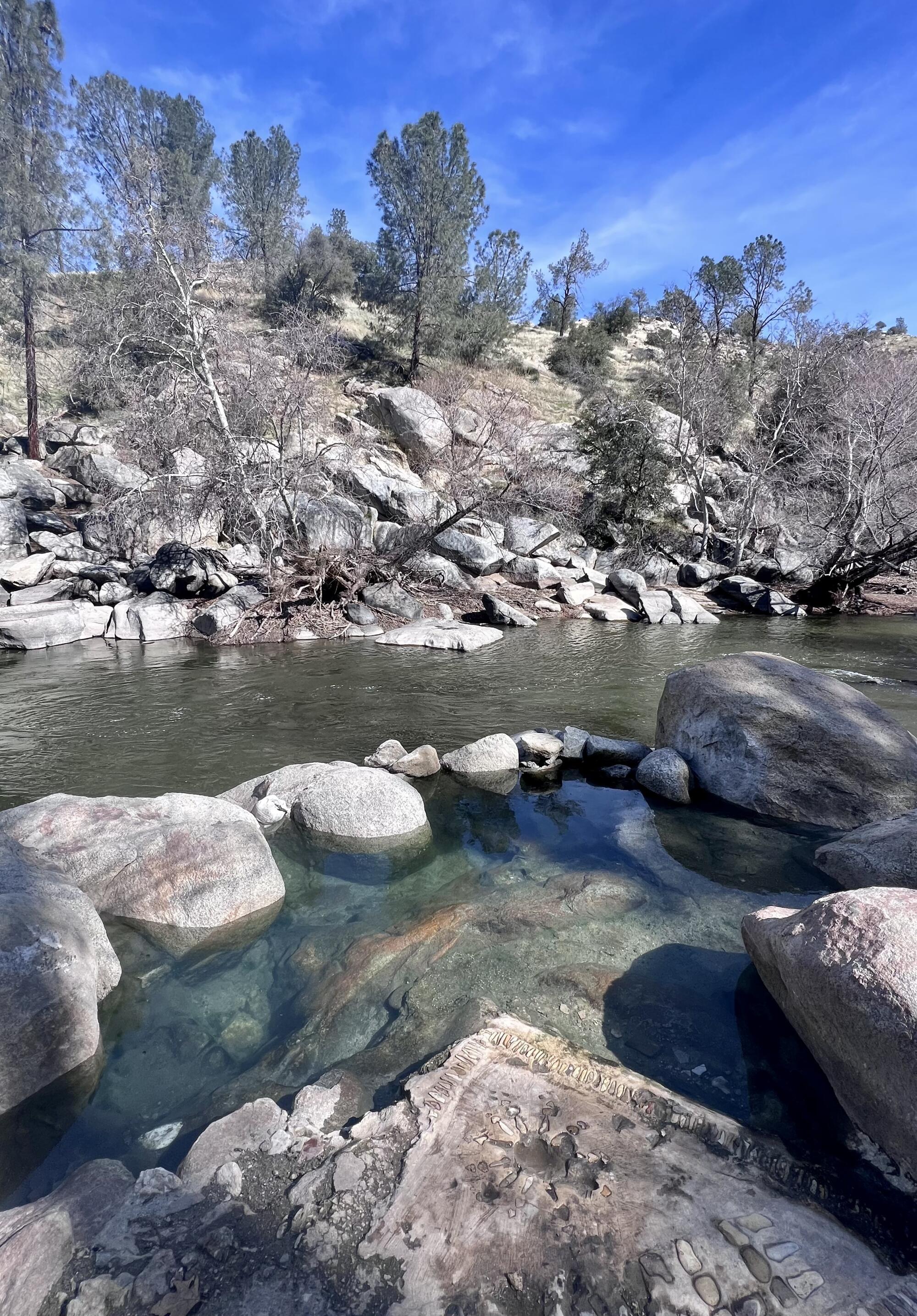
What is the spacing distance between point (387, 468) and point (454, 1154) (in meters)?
22.6

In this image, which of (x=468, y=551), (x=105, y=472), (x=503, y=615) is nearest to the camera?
(x=503, y=615)

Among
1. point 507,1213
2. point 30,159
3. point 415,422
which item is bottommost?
point 507,1213

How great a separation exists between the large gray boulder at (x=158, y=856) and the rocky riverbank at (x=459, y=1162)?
26 mm

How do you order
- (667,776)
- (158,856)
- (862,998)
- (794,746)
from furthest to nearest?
(667,776)
(794,746)
(158,856)
(862,998)

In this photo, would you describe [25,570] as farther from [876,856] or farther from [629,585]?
[876,856]

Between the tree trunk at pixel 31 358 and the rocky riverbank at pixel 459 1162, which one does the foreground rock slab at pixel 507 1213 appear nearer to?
the rocky riverbank at pixel 459 1162

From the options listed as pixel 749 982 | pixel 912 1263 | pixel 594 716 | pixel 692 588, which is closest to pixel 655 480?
pixel 692 588

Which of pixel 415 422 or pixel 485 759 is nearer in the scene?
pixel 485 759

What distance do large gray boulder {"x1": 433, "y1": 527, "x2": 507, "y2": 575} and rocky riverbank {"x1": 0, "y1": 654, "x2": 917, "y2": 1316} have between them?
1502 cm

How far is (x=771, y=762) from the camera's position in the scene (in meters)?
5.54

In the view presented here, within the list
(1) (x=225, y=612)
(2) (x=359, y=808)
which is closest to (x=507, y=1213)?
(2) (x=359, y=808)

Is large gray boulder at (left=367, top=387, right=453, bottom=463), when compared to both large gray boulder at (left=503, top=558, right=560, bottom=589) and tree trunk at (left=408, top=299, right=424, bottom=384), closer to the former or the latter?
tree trunk at (left=408, top=299, right=424, bottom=384)

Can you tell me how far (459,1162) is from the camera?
7.07 feet

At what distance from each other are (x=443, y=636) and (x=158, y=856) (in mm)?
9601
